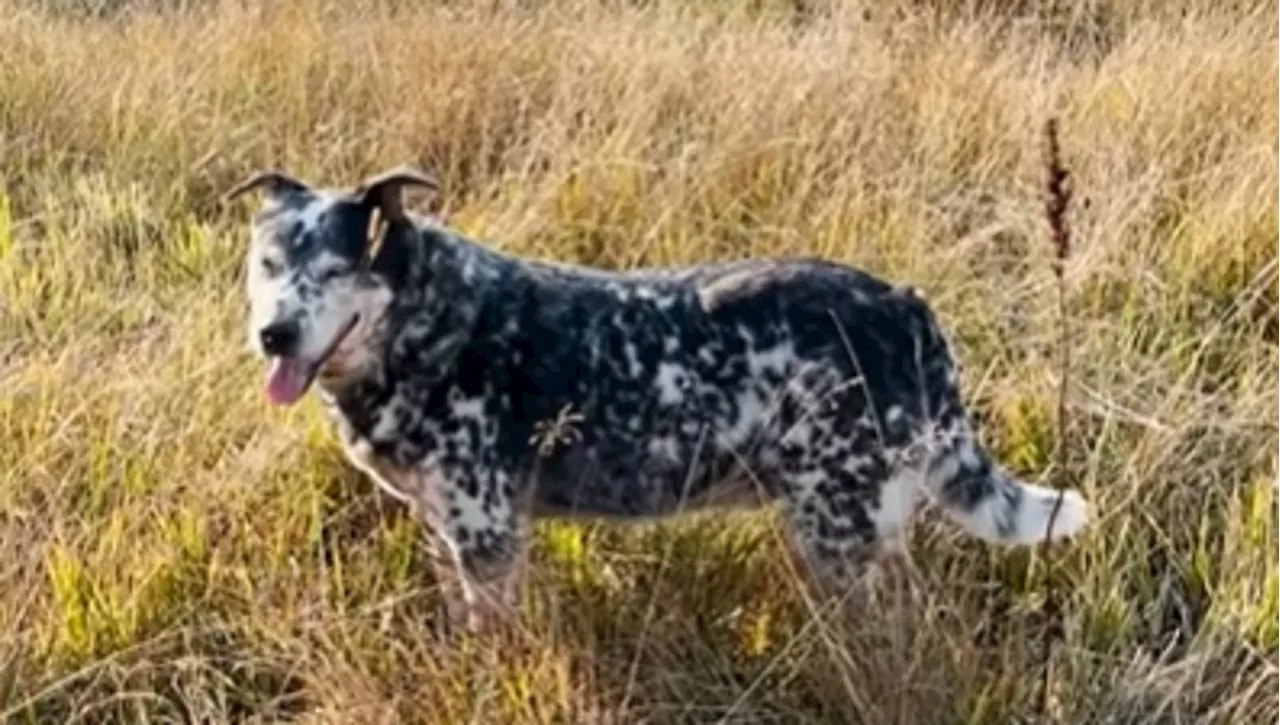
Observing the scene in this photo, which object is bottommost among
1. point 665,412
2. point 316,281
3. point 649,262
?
point 649,262

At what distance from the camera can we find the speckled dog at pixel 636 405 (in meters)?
4.04

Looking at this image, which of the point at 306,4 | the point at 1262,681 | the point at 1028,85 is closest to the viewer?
the point at 1262,681

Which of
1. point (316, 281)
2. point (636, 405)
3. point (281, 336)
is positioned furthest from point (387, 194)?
point (636, 405)

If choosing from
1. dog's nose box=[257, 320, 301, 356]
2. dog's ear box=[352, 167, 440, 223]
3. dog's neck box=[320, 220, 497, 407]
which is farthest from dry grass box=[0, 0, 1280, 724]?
dog's ear box=[352, 167, 440, 223]

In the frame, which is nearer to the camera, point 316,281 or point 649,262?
point 316,281

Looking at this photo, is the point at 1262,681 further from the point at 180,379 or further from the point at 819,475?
the point at 180,379

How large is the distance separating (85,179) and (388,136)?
820 mm

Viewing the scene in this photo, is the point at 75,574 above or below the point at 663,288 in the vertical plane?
below

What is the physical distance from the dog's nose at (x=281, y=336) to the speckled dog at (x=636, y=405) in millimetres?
135

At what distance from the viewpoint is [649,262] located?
17.9 feet

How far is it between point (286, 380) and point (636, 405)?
2.07 ft

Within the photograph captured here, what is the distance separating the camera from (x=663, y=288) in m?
4.20

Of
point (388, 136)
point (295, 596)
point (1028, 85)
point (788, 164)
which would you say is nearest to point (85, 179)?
→ point (388, 136)

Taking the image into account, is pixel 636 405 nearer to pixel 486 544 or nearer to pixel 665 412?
pixel 665 412
